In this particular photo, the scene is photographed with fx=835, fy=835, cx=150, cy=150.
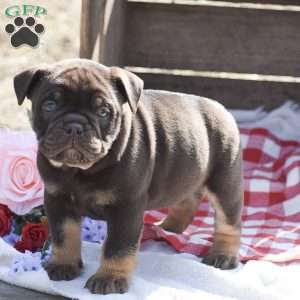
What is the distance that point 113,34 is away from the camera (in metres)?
4.70

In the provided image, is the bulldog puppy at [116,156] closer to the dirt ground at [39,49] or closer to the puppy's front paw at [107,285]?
the puppy's front paw at [107,285]

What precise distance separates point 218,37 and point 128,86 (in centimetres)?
254

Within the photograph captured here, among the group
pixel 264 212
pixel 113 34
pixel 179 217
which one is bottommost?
pixel 264 212

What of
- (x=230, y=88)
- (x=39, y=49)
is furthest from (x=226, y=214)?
(x=230, y=88)

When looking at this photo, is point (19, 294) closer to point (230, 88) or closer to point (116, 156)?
point (116, 156)

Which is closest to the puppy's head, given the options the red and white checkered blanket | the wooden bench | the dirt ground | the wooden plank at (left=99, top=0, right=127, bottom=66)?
the red and white checkered blanket

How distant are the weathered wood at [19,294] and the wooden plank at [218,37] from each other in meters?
2.47

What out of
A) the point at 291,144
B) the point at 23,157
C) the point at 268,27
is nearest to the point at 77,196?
the point at 23,157

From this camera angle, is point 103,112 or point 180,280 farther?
point 180,280

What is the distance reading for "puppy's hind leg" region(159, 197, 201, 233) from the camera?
3.67 metres

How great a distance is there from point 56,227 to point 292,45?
2.67 m

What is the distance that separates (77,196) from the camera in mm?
2791

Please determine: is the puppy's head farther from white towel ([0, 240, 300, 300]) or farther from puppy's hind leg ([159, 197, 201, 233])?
puppy's hind leg ([159, 197, 201, 233])

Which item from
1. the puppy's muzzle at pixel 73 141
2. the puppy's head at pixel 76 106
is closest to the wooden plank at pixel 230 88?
the puppy's head at pixel 76 106
